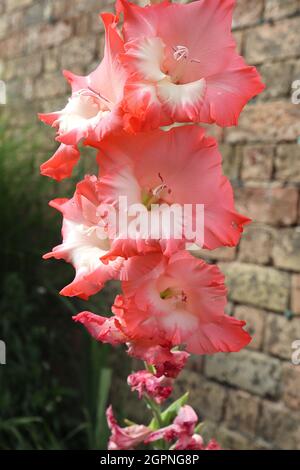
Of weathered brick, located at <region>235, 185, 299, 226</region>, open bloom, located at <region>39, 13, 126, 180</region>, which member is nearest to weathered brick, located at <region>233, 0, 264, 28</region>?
weathered brick, located at <region>235, 185, 299, 226</region>

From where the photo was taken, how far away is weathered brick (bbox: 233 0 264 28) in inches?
91.4

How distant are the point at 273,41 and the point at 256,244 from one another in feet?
2.39

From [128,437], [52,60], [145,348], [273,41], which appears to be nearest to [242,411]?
[273,41]

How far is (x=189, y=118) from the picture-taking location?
0.72 m

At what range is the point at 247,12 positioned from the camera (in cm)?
237

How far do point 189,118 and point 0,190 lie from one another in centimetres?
241

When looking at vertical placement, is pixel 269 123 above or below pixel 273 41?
below

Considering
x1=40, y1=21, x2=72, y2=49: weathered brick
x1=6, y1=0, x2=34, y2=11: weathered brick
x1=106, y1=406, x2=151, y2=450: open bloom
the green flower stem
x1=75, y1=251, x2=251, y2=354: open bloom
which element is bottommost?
x1=106, y1=406, x2=151, y2=450: open bloom

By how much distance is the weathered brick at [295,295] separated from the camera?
2.15 m

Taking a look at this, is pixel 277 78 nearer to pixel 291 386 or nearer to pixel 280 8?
pixel 280 8

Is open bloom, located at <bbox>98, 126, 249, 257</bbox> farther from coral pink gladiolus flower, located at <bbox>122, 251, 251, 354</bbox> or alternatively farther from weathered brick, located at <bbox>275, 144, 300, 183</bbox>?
weathered brick, located at <bbox>275, 144, 300, 183</bbox>

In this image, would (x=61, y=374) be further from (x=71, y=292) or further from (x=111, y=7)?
(x=71, y=292)

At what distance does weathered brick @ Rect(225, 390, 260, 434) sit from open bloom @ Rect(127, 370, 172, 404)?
1467 millimetres
